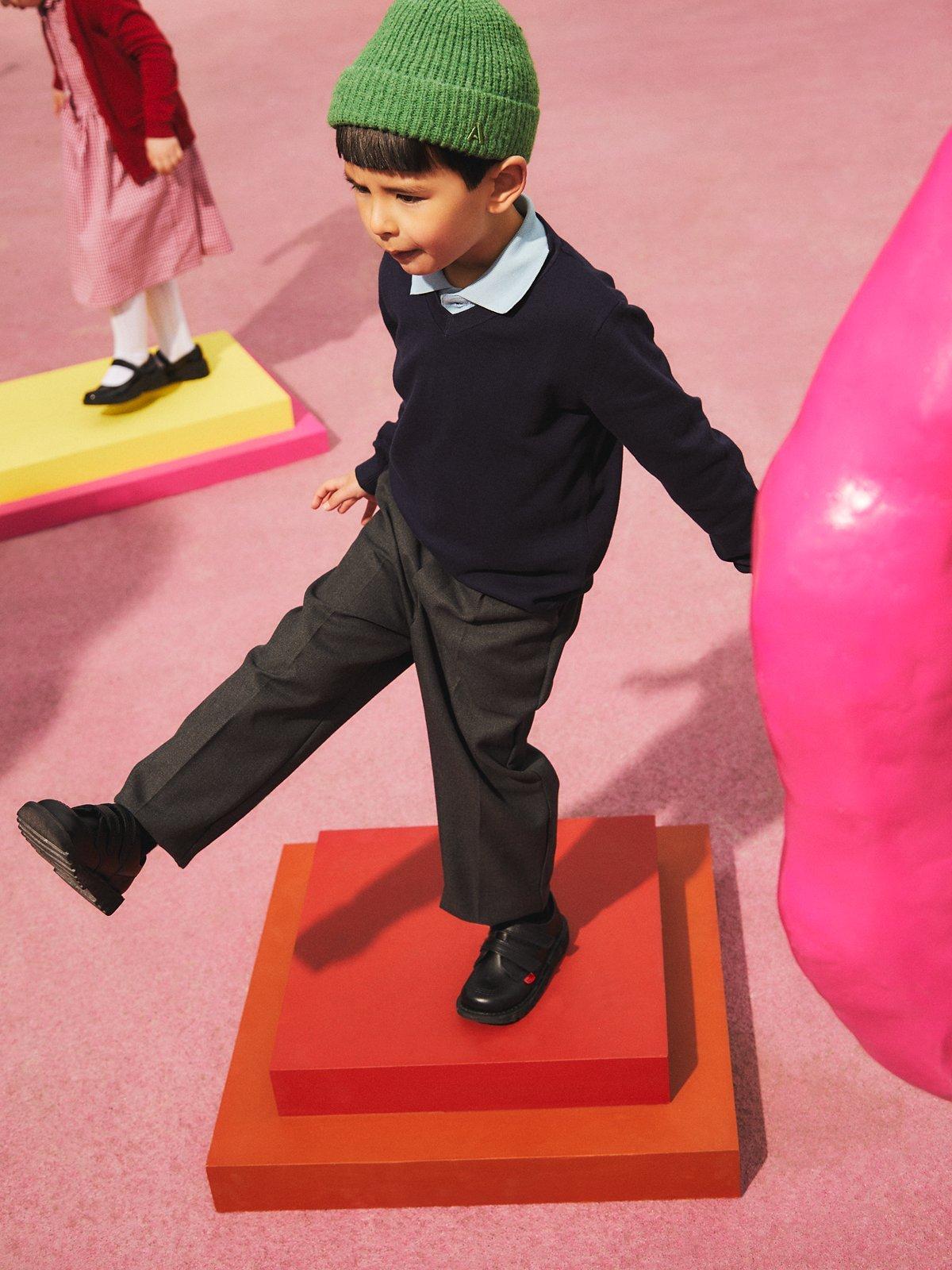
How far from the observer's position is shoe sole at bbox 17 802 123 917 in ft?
5.15

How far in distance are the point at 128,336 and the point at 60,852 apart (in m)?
2.26

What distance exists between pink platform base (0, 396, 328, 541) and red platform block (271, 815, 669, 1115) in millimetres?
1650

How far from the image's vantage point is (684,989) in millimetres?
1954

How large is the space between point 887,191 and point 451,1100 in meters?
4.00

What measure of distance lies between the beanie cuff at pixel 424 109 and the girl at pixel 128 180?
196cm

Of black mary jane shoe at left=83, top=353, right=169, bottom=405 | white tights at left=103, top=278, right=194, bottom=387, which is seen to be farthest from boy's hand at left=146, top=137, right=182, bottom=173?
black mary jane shoe at left=83, top=353, right=169, bottom=405

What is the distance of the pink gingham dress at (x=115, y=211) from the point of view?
3.23 m

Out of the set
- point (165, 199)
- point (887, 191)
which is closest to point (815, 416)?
point (165, 199)

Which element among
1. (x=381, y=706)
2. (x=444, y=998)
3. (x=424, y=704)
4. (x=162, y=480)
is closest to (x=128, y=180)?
(x=162, y=480)

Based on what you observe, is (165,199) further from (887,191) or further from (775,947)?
(887,191)

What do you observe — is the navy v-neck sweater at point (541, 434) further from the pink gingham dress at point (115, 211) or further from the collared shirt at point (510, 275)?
the pink gingham dress at point (115, 211)

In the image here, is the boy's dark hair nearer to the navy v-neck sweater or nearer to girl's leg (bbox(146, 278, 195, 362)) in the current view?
the navy v-neck sweater

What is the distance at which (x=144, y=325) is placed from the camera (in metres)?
3.58

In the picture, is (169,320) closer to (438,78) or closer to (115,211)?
(115,211)
